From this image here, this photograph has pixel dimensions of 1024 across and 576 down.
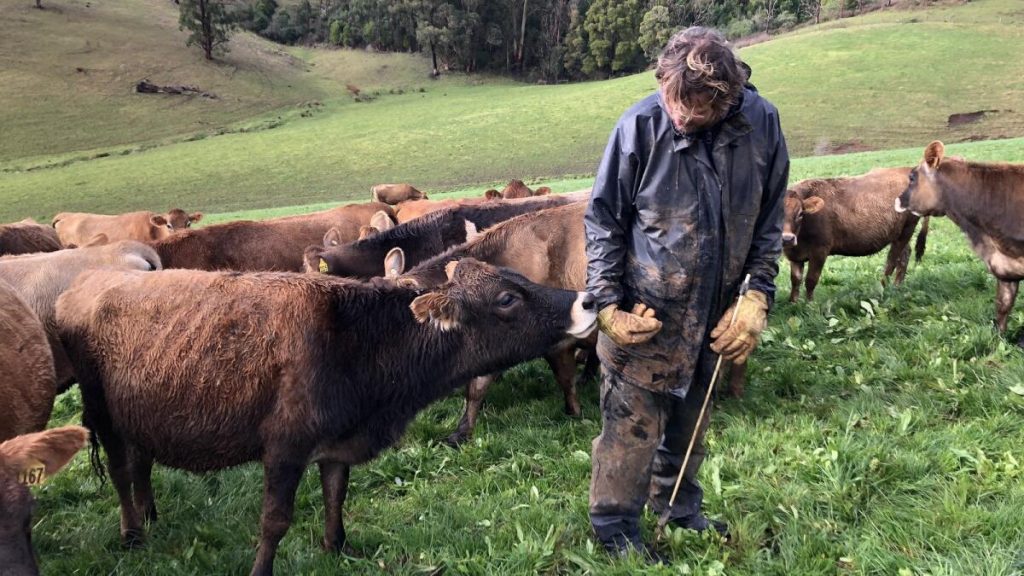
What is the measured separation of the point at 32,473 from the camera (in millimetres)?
3311

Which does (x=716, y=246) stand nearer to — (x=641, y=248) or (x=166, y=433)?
(x=641, y=248)

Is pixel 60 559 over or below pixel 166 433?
below

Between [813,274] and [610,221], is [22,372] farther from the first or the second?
[813,274]

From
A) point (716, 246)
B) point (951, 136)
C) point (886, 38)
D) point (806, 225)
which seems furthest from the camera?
point (886, 38)

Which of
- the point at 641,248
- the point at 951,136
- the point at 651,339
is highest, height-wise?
the point at 641,248

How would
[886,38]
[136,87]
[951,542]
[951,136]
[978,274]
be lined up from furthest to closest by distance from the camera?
[136,87] < [886,38] < [951,136] < [978,274] < [951,542]

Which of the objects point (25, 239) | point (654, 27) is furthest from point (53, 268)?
point (654, 27)

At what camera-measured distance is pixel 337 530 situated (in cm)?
454

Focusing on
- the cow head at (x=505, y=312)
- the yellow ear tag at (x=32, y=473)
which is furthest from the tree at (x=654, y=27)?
the yellow ear tag at (x=32, y=473)

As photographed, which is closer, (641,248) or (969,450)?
(641,248)

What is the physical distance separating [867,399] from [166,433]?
5.48 m

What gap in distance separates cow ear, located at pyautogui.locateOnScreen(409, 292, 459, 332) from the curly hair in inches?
76.0

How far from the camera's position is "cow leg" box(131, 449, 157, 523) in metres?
5.01

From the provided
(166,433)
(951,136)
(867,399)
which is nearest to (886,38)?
(951,136)
